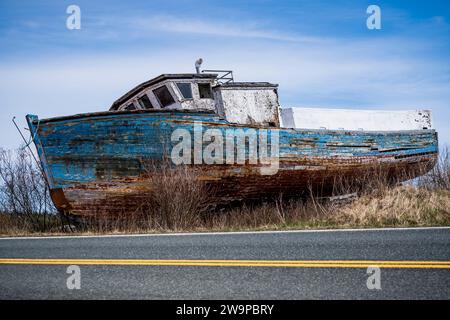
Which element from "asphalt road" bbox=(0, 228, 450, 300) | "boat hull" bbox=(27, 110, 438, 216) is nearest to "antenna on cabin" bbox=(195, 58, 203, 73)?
"boat hull" bbox=(27, 110, 438, 216)

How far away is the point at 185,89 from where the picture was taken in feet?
44.3

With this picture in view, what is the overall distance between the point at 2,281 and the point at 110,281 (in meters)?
Result: 1.15

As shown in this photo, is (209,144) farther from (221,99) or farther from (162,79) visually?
(162,79)

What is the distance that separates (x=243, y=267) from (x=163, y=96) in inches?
375

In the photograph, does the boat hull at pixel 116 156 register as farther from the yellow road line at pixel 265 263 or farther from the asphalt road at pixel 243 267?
the yellow road line at pixel 265 263

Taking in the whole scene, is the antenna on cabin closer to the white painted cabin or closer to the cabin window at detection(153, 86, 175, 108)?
the white painted cabin

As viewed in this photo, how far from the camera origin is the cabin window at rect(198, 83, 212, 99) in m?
13.7

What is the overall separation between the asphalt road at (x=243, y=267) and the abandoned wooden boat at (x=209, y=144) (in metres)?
5.12

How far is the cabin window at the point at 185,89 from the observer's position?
1347 centimetres

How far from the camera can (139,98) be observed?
45.5 feet

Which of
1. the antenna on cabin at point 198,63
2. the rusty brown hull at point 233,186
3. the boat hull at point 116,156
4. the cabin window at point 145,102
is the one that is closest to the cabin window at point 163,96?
the cabin window at point 145,102

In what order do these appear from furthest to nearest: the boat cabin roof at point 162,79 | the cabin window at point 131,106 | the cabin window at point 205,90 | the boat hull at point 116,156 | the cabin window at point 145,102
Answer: the cabin window at point 131,106
the cabin window at point 145,102
the cabin window at point 205,90
the boat cabin roof at point 162,79
the boat hull at point 116,156

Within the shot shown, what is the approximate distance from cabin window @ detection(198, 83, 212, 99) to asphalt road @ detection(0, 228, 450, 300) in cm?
745
